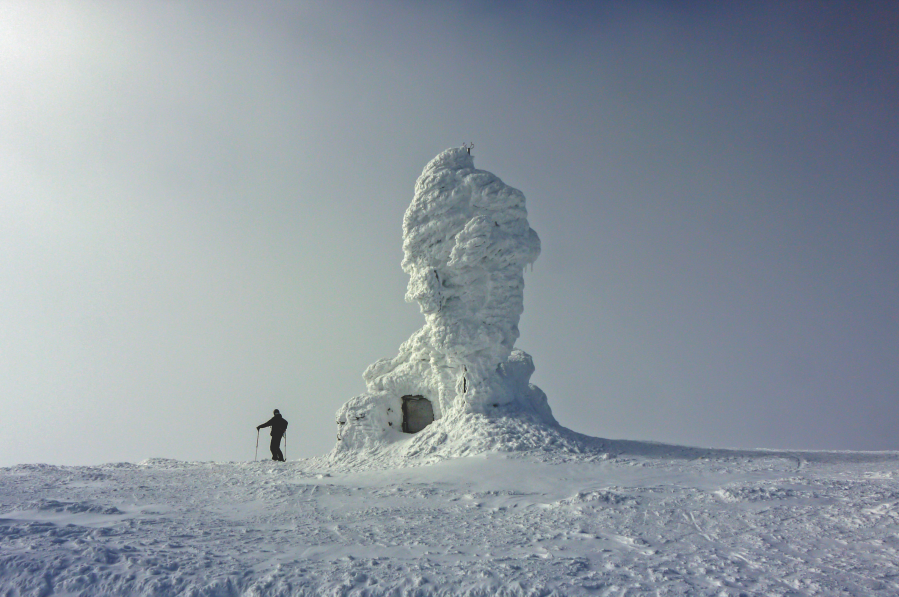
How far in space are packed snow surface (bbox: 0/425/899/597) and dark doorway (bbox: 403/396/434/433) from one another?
5890 mm

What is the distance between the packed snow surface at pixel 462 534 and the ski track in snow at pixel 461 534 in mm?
29

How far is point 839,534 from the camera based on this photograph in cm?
752

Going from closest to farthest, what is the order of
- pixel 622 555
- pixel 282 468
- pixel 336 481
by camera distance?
pixel 622 555, pixel 336 481, pixel 282 468

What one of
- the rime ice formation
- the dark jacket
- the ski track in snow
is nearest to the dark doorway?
the rime ice formation

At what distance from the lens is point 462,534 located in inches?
299

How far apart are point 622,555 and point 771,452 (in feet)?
42.4

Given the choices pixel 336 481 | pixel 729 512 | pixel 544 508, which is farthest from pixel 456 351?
pixel 729 512

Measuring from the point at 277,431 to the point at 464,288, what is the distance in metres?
8.22

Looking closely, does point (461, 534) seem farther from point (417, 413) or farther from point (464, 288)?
point (417, 413)

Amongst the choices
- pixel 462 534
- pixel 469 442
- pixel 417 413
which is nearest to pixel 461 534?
pixel 462 534

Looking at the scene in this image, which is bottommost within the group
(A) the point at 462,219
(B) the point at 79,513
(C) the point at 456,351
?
(B) the point at 79,513

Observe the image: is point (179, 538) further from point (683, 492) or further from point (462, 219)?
point (462, 219)

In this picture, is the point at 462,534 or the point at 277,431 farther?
the point at 277,431

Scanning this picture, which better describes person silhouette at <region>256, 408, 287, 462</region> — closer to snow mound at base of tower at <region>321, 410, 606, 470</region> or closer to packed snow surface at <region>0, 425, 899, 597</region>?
snow mound at base of tower at <region>321, 410, 606, 470</region>
